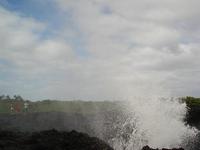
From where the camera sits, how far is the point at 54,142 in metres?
16.7

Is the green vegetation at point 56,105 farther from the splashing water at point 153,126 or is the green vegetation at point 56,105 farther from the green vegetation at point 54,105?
the splashing water at point 153,126

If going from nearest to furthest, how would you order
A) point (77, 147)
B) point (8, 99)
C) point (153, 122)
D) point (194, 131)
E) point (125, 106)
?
point (77, 147) → point (194, 131) → point (153, 122) → point (125, 106) → point (8, 99)

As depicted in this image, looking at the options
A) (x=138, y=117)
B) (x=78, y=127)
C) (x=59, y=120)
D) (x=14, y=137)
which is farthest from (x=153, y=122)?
(x=14, y=137)

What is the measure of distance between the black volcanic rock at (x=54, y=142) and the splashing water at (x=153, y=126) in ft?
16.0

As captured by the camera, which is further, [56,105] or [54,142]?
[56,105]

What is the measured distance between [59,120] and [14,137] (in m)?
9.12

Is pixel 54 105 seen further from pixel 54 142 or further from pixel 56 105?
pixel 54 142

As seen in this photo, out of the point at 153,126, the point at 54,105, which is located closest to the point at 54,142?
the point at 153,126

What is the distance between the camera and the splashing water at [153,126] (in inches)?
863

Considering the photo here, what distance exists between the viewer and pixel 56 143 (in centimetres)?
1658

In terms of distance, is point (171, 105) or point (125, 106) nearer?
point (171, 105)

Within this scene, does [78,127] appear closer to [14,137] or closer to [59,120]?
[59,120]

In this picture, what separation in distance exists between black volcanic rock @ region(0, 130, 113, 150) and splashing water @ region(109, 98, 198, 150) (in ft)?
A: 16.0

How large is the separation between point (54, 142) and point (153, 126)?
8871 millimetres
